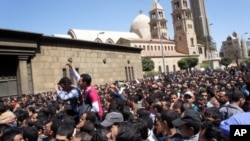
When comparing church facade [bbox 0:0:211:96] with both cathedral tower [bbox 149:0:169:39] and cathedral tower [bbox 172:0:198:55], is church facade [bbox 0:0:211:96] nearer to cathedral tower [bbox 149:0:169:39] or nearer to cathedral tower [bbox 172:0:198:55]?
cathedral tower [bbox 172:0:198:55]

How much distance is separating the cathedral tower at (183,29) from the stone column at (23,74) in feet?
269

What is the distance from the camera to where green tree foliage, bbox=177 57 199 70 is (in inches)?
3442

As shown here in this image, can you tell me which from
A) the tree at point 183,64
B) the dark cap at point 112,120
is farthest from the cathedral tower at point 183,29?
the dark cap at point 112,120

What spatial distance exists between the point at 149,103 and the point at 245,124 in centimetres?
527

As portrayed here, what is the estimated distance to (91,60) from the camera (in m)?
27.2

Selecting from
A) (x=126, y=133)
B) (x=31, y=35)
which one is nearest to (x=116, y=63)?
(x=31, y=35)

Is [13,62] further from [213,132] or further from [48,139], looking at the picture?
[213,132]

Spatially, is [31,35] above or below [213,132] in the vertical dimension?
above

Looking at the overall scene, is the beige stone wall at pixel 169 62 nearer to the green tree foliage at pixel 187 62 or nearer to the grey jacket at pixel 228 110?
the green tree foliage at pixel 187 62

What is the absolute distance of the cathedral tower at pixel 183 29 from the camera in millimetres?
99500

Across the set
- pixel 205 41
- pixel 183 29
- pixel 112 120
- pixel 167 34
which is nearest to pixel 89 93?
pixel 112 120

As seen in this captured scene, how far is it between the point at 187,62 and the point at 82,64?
6529 centimetres

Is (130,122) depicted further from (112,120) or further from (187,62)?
(187,62)

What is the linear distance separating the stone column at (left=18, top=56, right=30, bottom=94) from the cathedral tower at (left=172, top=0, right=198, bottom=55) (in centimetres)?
8209
